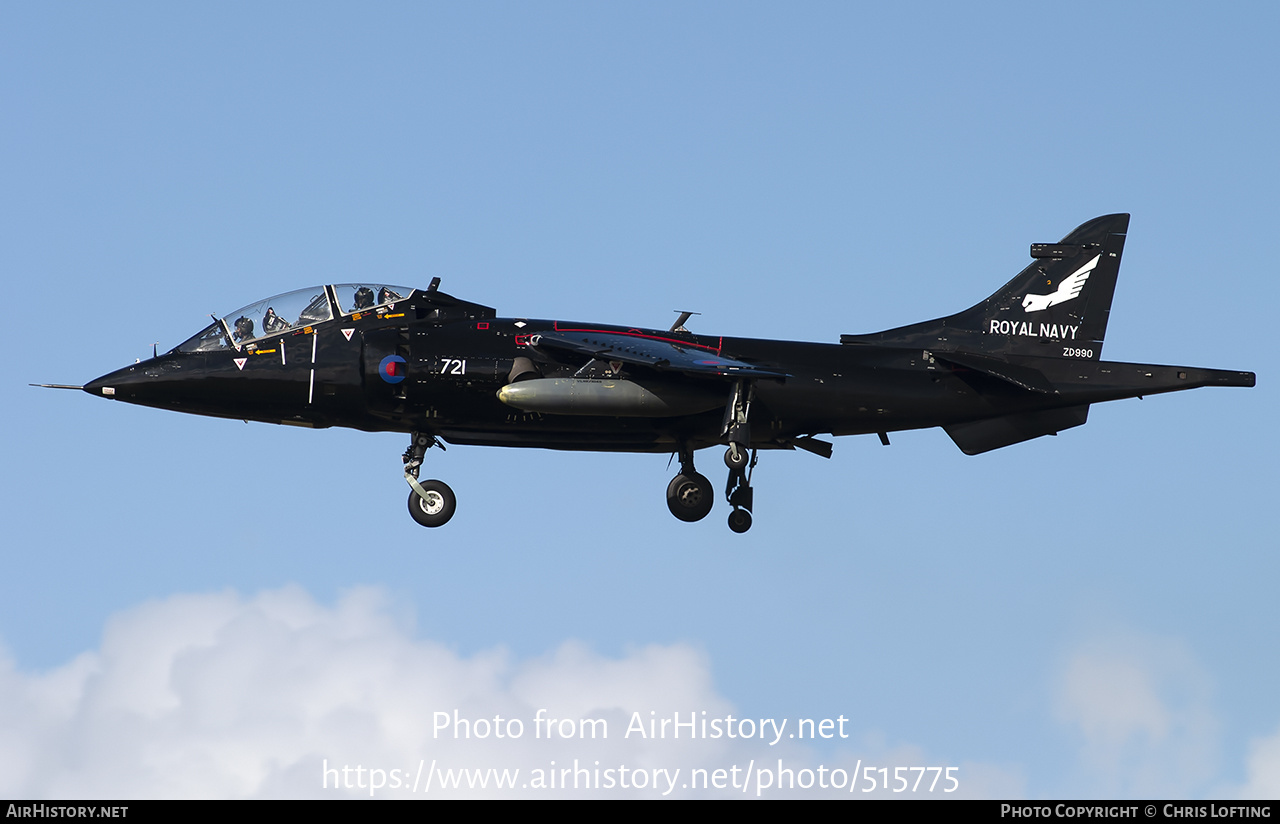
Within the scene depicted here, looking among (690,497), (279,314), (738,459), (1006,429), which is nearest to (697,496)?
(690,497)

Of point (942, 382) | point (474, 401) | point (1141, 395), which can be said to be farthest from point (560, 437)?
point (1141, 395)

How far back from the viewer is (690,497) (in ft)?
132

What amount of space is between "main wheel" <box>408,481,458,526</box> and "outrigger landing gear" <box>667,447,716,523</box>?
490cm

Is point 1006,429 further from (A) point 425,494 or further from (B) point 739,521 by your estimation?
(A) point 425,494

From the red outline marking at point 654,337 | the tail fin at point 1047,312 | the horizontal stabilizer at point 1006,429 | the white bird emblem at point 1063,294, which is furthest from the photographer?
the white bird emblem at point 1063,294

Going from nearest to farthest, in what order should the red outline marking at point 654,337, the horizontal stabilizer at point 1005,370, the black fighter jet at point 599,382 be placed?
the black fighter jet at point 599,382
the red outline marking at point 654,337
the horizontal stabilizer at point 1005,370

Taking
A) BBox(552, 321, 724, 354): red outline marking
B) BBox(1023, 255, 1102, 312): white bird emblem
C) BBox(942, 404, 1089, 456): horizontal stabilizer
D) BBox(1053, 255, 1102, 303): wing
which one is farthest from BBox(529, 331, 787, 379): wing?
BBox(1053, 255, 1102, 303): wing

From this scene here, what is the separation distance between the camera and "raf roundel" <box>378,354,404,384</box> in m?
37.6

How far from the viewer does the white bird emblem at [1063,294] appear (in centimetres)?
4141

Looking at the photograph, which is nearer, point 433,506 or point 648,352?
point 648,352

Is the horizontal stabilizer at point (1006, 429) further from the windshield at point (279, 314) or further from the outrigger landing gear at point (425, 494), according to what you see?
the windshield at point (279, 314)

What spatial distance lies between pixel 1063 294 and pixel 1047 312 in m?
0.60

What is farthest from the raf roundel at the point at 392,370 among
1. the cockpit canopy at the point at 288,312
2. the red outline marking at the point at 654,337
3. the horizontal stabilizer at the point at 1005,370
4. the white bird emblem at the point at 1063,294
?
the white bird emblem at the point at 1063,294

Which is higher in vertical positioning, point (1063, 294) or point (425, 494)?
point (1063, 294)
